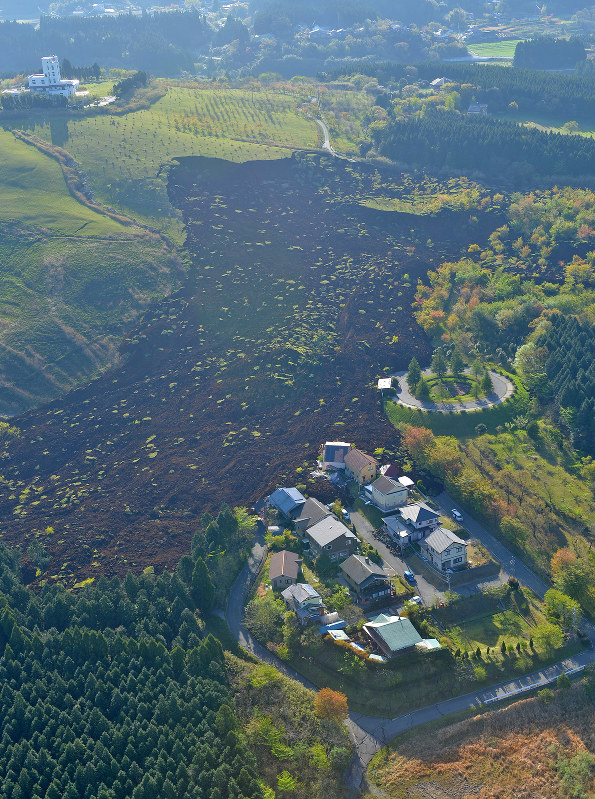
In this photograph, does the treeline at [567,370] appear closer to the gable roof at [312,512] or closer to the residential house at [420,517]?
the residential house at [420,517]

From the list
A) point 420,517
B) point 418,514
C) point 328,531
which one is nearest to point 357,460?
point 418,514

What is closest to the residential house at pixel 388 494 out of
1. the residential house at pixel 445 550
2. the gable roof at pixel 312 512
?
the gable roof at pixel 312 512

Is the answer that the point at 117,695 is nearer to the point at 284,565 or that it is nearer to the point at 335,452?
the point at 284,565


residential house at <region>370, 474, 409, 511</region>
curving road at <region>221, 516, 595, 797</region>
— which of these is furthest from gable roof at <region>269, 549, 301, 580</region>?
residential house at <region>370, 474, 409, 511</region>

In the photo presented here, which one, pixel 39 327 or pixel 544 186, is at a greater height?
pixel 544 186

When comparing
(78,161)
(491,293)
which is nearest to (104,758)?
(491,293)

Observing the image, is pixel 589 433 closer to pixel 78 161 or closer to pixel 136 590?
pixel 136 590
